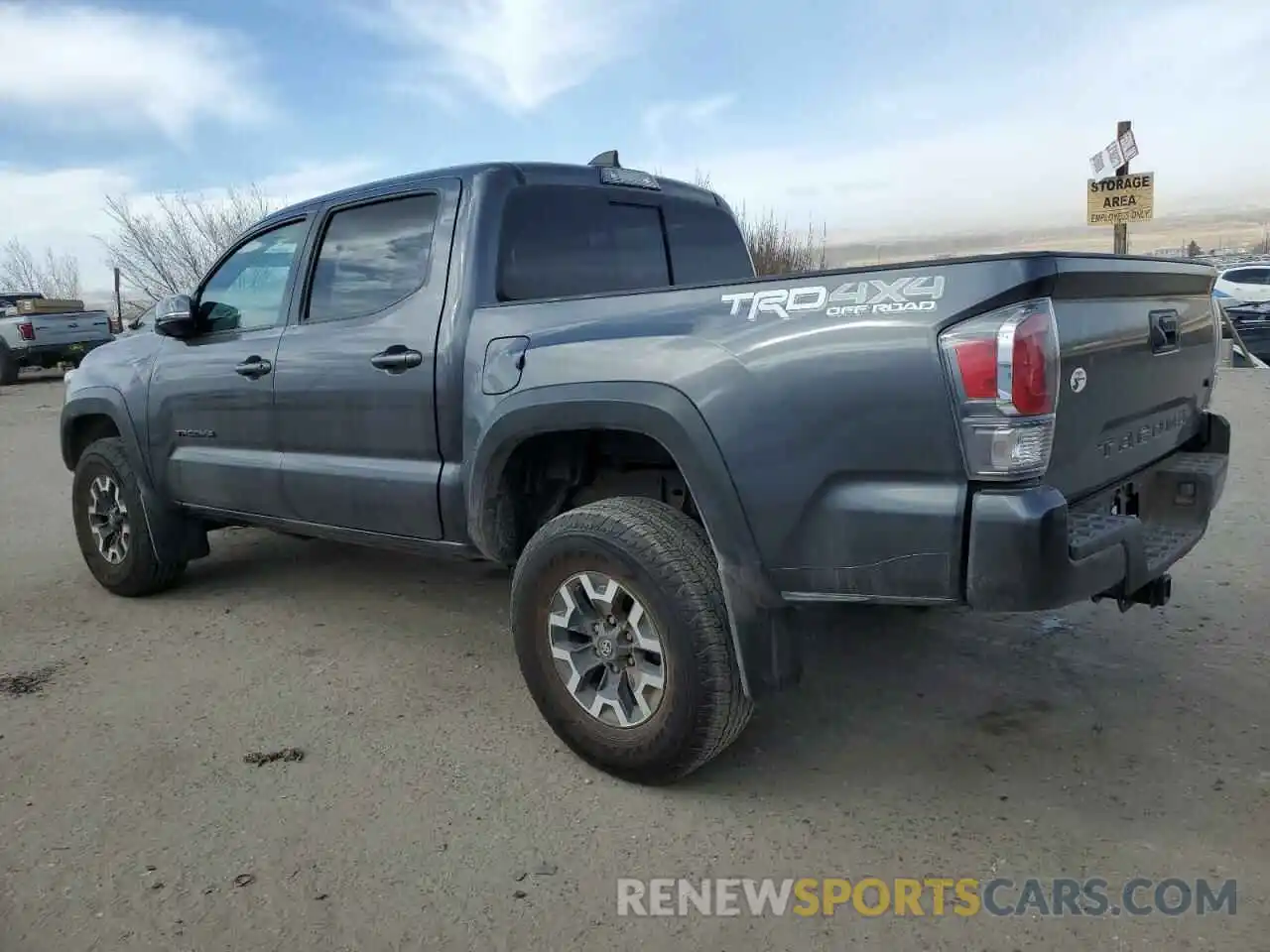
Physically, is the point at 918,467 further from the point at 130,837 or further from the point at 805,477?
the point at 130,837

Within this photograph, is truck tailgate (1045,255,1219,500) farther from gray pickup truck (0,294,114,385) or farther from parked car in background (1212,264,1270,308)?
gray pickup truck (0,294,114,385)

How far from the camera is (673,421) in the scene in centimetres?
277

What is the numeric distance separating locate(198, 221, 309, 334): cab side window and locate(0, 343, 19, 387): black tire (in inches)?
643

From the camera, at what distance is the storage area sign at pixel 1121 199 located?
12.3m

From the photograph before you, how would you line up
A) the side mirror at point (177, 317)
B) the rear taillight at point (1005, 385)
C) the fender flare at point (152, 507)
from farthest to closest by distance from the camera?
the fender flare at point (152, 507)
the side mirror at point (177, 317)
the rear taillight at point (1005, 385)

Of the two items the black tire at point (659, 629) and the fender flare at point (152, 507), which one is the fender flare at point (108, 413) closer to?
the fender flare at point (152, 507)

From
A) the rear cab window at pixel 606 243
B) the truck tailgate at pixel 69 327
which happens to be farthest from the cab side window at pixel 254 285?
the truck tailgate at pixel 69 327

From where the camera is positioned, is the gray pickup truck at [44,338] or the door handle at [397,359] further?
the gray pickup truck at [44,338]

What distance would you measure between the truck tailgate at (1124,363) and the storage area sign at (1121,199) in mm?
10223

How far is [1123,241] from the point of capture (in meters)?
12.8

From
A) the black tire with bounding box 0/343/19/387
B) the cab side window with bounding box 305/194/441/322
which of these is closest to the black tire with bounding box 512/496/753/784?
the cab side window with bounding box 305/194/441/322

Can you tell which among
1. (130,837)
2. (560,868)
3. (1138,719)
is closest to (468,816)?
(560,868)

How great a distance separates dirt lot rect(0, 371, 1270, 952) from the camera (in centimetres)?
243

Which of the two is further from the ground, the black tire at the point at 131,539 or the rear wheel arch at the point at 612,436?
the rear wheel arch at the point at 612,436
